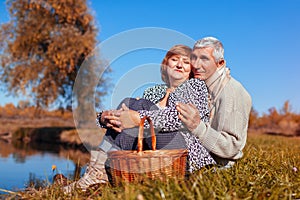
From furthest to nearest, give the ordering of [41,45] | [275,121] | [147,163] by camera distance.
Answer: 1. [275,121]
2. [41,45]
3. [147,163]

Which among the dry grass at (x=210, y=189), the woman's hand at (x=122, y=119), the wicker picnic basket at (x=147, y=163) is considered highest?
the woman's hand at (x=122, y=119)

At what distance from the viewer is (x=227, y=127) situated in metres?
3.02

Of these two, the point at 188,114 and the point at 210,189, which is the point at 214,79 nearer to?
the point at 188,114

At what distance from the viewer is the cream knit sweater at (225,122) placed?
2939mm

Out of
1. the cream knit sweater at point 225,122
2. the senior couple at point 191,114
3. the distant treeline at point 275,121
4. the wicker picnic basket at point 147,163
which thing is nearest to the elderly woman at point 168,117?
the senior couple at point 191,114

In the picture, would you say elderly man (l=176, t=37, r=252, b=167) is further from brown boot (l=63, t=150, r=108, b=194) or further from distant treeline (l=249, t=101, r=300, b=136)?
distant treeline (l=249, t=101, r=300, b=136)

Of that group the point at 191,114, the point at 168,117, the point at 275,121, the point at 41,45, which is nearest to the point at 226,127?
the point at 191,114

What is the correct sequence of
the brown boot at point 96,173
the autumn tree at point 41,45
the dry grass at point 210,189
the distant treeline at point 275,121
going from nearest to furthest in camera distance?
the dry grass at point 210,189 < the brown boot at point 96,173 < the autumn tree at point 41,45 < the distant treeline at point 275,121

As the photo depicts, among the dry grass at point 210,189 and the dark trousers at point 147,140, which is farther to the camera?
the dark trousers at point 147,140

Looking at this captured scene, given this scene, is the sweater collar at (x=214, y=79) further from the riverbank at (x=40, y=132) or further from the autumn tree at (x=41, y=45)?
the autumn tree at (x=41, y=45)

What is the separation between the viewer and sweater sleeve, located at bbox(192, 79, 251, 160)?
2930 mm

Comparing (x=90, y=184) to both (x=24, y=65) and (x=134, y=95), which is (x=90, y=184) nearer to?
(x=134, y=95)

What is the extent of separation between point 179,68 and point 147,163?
977 millimetres

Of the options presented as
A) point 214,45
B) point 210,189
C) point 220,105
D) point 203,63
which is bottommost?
point 210,189
